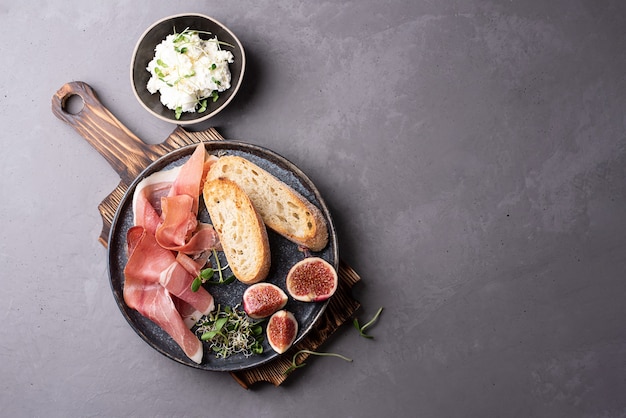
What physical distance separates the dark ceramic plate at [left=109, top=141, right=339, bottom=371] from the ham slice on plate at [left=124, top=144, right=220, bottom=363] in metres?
0.07

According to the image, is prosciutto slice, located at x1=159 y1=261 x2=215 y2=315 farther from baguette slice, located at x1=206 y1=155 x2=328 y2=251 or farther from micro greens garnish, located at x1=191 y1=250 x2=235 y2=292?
baguette slice, located at x1=206 y1=155 x2=328 y2=251

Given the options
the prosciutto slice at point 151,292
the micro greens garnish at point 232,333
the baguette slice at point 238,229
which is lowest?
the micro greens garnish at point 232,333

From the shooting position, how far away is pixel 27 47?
3.54 metres

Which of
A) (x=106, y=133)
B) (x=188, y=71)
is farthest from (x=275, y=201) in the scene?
(x=106, y=133)

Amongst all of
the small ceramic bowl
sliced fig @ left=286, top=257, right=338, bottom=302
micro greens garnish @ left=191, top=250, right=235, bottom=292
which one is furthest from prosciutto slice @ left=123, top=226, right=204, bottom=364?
the small ceramic bowl

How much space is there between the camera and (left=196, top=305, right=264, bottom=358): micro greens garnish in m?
3.07

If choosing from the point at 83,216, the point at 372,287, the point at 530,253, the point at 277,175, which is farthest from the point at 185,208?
the point at 530,253

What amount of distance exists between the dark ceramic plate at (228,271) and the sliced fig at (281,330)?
46 mm

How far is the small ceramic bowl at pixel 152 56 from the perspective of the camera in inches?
128

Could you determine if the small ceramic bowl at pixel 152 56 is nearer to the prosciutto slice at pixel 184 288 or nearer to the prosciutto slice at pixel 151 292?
the prosciutto slice at pixel 151 292

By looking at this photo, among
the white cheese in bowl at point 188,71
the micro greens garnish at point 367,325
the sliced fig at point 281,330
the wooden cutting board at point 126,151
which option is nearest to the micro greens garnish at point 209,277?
the sliced fig at point 281,330

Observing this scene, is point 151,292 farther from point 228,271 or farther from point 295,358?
point 295,358

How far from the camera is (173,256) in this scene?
3.11m

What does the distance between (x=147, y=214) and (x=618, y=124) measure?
2496 millimetres
